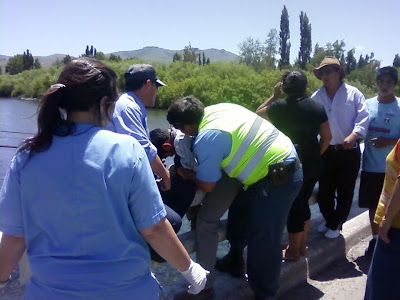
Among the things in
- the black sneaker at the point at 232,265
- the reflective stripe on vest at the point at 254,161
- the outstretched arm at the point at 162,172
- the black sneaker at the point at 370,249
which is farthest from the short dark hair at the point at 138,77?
the black sneaker at the point at 370,249

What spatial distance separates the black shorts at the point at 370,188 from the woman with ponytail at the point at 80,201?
324cm

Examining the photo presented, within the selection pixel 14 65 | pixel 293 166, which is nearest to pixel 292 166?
pixel 293 166

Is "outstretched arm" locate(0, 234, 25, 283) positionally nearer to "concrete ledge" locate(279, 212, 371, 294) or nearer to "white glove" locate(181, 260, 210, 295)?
"white glove" locate(181, 260, 210, 295)

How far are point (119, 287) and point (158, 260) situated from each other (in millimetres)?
869

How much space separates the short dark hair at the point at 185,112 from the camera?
3.11m

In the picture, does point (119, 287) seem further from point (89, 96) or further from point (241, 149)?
point (241, 149)

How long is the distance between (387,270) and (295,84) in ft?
5.19

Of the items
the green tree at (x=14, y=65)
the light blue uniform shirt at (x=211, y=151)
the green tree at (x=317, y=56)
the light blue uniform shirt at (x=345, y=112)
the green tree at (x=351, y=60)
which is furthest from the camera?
the green tree at (x=351, y=60)

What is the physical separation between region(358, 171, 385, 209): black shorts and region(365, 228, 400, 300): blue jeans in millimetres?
1827

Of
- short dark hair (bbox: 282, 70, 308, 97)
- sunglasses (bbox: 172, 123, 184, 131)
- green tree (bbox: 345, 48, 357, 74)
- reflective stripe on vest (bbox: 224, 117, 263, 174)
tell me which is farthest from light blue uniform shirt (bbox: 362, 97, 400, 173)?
green tree (bbox: 345, 48, 357, 74)

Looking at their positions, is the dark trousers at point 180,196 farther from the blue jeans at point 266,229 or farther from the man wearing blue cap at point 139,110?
the blue jeans at point 266,229

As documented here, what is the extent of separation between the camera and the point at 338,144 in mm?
4500

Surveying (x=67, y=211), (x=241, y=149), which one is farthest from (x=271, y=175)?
(x=67, y=211)

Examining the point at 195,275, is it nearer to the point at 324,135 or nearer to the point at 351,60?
the point at 324,135
